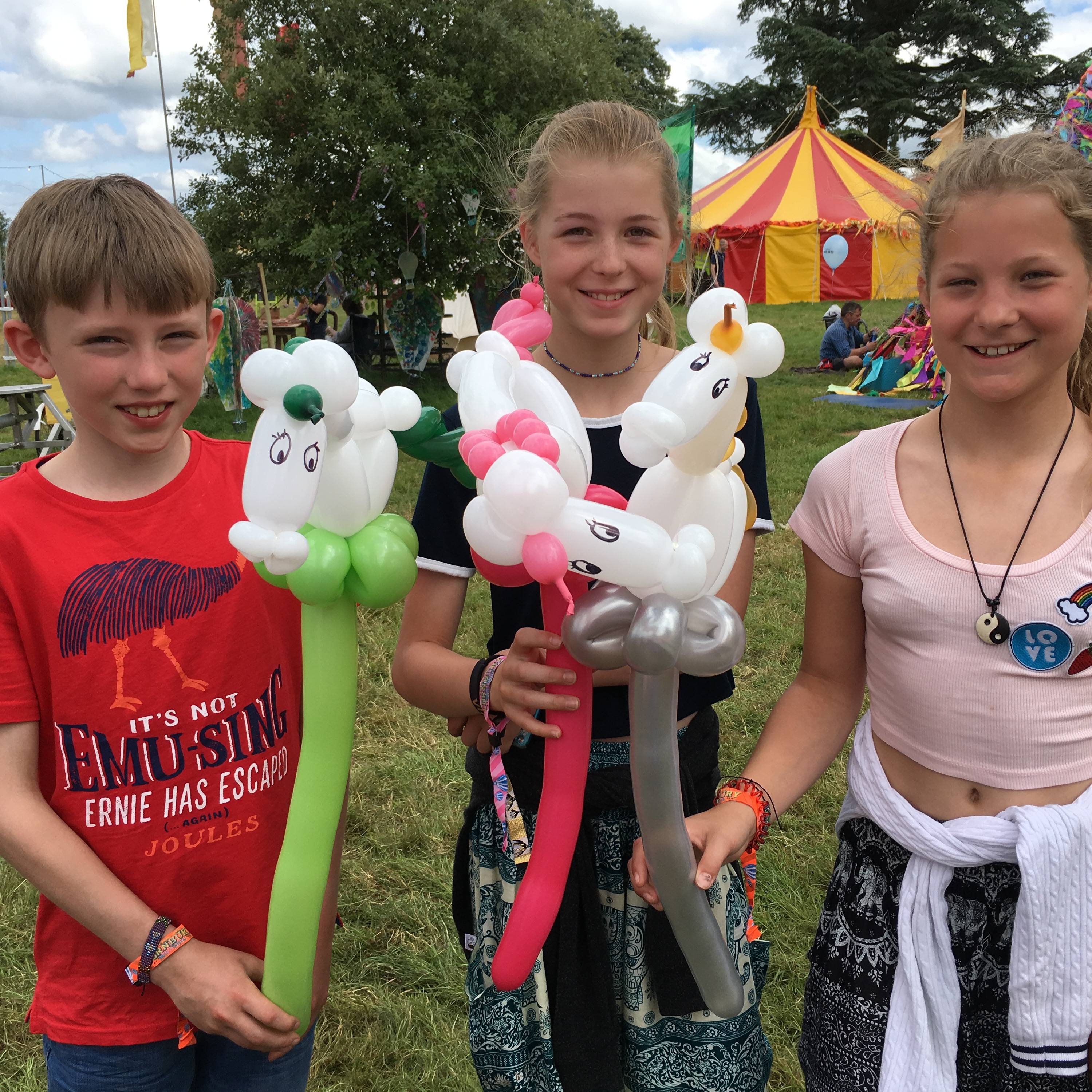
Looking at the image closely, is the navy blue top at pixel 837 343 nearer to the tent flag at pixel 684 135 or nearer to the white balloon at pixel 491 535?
the tent flag at pixel 684 135

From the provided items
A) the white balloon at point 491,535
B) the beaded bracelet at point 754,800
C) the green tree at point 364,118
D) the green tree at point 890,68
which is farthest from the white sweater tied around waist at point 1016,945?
the green tree at point 890,68

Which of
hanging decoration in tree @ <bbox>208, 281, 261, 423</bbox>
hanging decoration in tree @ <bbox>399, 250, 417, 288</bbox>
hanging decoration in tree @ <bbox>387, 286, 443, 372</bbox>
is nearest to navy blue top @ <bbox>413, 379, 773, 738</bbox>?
hanging decoration in tree @ <bbox>208, 281, 261, 423</bbox>

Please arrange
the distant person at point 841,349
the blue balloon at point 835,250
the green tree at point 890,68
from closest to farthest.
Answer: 1. the distant person at point 841,349
2. the blue balloon at point 835,250
3. the green tree at point 890,68

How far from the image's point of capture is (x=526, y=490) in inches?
33.3

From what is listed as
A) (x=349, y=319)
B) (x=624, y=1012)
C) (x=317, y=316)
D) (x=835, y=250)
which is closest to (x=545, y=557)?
(x=624, y=1012)

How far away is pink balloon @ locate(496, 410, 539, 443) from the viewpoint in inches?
36.0

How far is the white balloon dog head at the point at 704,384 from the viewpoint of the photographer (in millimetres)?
906

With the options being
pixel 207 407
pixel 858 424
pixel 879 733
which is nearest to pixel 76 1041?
pixel 879 733

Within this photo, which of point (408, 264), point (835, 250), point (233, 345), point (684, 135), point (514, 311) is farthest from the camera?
point (835, 250)

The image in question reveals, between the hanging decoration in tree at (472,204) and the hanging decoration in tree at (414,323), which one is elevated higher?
the hanging decoration in tree at (472,204)

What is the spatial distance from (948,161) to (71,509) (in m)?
1.24

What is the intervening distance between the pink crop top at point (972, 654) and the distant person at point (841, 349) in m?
9.75

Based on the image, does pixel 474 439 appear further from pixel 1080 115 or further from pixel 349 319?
pixel 349 319

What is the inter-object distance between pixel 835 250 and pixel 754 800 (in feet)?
58.9
